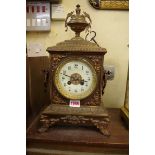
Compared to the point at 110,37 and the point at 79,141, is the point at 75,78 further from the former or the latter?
the point at 110,37

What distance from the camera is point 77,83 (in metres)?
0.86

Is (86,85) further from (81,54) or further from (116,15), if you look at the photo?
(116,15)

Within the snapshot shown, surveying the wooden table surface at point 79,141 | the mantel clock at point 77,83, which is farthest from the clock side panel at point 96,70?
the wooden table surface at point 79,141

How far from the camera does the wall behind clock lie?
1.24 metres

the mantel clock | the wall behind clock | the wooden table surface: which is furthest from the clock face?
the wall behind clock

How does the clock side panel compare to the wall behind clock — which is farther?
the wall behind clock

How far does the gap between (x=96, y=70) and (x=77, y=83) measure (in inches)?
3.3

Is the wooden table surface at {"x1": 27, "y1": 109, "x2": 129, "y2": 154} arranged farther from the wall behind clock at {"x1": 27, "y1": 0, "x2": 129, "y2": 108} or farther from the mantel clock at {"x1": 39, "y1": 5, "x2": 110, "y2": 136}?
the wall behind clock at {"x1": 27, "y1": 0, "x2": 129, "y2": 108}

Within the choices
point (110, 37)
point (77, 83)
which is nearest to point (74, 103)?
point (77, 83)

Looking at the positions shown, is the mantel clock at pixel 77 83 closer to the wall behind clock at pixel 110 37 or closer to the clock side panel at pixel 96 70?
the clock side panel at pixel 96 70
